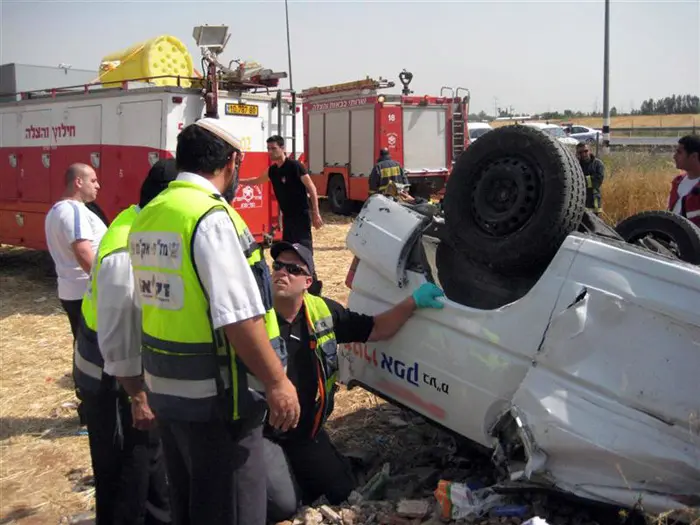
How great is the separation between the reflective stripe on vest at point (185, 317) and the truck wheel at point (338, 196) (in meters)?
13.9

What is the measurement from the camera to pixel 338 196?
645 inches

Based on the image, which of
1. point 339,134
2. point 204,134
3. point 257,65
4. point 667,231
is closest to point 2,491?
point 204,134

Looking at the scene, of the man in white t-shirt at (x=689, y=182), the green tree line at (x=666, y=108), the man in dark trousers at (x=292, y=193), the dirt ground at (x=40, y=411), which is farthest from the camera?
the green tree line at (x=666, y=108)

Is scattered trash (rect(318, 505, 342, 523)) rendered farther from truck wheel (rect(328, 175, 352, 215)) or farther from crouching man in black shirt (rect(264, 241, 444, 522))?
truck wheel (rect(328, 175, 352, 215))

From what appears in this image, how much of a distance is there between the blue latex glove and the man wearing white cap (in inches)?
41.6

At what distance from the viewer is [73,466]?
13.5 ft

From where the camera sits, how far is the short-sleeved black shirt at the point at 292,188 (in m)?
7.38

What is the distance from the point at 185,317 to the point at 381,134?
42.8ft

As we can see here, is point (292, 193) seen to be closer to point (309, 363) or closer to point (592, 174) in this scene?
point (309, 363)

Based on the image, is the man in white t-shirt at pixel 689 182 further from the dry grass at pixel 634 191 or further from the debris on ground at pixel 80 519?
the dry grass at pixel 634 191

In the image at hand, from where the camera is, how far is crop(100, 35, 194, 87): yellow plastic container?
871 centimetres

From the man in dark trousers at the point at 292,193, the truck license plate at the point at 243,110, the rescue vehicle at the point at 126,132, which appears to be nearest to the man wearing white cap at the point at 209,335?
the man in dark trousers at the point at 292,193

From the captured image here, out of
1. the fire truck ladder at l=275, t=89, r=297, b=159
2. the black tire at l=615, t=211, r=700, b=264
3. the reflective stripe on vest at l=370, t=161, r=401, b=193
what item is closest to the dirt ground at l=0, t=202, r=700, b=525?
the black tire at l=615, t=211, r=700, b=264

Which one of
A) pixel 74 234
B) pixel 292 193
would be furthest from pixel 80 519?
pixel 292 193
